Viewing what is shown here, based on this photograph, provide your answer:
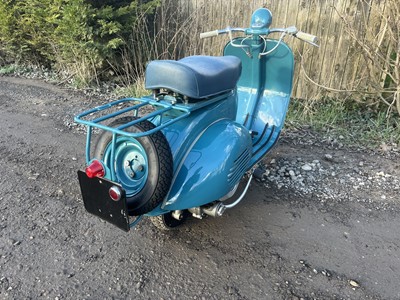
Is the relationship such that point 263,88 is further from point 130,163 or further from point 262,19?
point 130,163

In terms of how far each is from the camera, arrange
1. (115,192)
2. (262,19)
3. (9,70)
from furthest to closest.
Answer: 1. (9,70)
2. (262,19)
3. (115,192)

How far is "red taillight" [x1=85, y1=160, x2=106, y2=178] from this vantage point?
6.57 feet

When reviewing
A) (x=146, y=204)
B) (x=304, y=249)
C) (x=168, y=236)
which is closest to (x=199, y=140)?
(x=146, y=204)

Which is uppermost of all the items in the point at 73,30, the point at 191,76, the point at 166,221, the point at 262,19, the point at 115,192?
the point at 262,19

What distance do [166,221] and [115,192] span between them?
0.73 m

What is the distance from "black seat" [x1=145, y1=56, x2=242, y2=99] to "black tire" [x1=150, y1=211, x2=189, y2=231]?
0.87 metres

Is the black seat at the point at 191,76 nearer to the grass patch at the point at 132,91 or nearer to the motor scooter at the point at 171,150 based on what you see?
the motor scooter at the point at 171,150

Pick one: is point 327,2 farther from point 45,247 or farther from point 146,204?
point 45,247

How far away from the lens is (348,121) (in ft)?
15.0

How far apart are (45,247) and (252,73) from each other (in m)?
2.34

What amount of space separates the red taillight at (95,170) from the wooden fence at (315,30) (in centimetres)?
327

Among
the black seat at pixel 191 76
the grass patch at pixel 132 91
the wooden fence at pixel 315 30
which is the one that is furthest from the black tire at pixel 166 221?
the grass patch at pixel 132 91

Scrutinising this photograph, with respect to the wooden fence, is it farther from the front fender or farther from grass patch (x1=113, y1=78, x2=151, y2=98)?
the front fender

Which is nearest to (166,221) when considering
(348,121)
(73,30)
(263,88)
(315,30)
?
(263,88)
